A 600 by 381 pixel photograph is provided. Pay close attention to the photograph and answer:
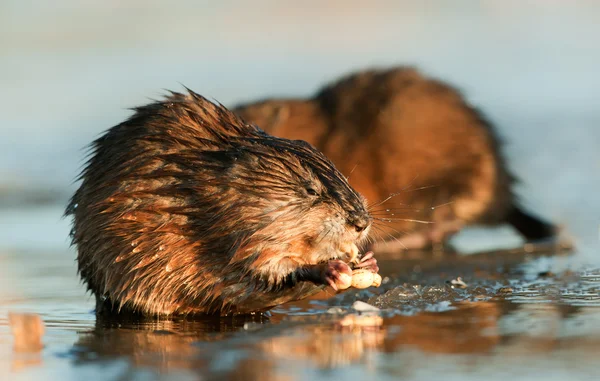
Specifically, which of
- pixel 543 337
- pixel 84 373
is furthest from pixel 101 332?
pixel 543 337

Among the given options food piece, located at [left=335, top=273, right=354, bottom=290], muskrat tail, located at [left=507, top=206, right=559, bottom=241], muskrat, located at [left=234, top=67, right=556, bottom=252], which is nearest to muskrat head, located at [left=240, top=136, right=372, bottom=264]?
food piece, located at [left=335, top=273, right=354, bottom=290]

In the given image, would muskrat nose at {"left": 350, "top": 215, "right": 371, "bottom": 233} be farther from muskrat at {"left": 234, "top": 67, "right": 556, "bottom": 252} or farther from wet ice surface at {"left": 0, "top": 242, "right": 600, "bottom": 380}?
muskrat at {"left": 234, "top": 67, "right": 556, "bottom": 252}

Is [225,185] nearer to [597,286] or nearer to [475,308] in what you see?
[475,308]

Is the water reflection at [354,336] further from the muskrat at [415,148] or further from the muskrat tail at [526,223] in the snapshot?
the muskrat tail at [526,223]

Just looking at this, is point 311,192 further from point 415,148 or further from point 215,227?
point 415,148

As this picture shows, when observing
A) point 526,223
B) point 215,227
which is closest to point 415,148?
point 526,223

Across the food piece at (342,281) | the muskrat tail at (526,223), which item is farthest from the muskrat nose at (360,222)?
the muskrat tail at (526,223)

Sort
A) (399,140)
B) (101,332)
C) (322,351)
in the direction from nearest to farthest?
(322,351) → (101,332) → (399,140)
